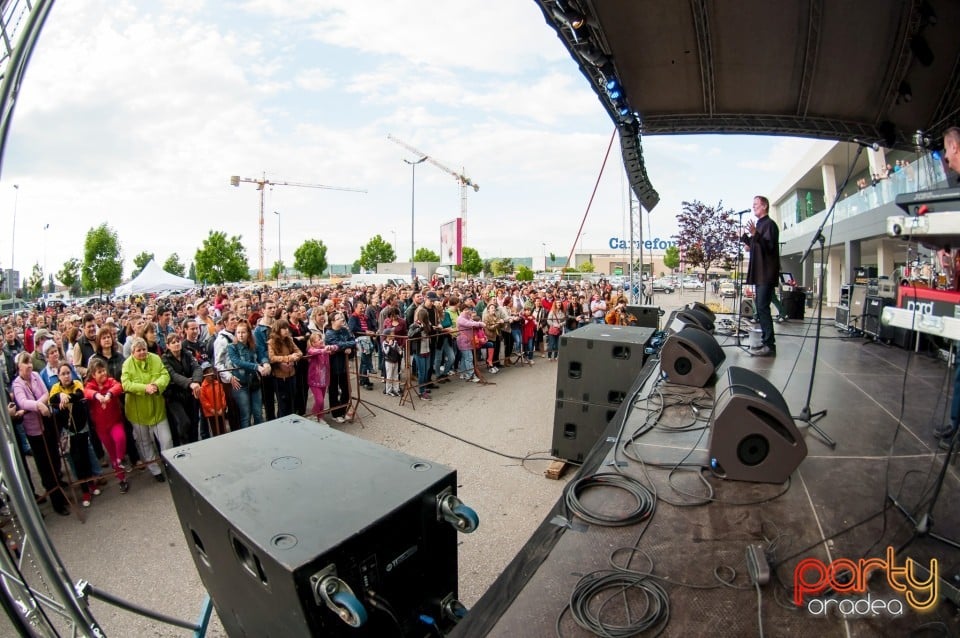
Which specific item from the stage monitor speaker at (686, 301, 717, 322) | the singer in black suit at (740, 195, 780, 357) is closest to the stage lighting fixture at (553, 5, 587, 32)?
the singer in black suit at (740, 195, 780, 357)

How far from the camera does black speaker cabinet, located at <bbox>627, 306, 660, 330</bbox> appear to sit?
11961mm

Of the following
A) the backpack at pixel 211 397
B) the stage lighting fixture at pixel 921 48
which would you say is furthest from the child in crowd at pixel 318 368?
the stage lighting fixture at pixel 921 48

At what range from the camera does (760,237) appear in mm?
6180

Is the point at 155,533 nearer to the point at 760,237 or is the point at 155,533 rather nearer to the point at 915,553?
the point at 915,553

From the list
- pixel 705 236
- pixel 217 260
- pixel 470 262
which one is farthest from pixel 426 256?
pixel 705 236

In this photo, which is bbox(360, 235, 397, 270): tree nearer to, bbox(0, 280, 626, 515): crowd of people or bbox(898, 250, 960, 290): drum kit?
bbox(0, 280, 626, 515): crowd of people

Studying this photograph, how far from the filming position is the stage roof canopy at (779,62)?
6355 millimetres

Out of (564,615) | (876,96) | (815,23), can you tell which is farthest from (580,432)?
(876,96)

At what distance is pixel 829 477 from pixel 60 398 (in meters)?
7.05

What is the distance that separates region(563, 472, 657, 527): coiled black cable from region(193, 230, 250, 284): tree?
2333 inches

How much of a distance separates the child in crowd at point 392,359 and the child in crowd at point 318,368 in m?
1.70

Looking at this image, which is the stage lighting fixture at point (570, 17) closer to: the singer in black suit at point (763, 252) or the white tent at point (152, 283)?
the singer in black suit at point (763, 252)

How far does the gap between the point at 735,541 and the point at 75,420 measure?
6.45 m

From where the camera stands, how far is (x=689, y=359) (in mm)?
5125
